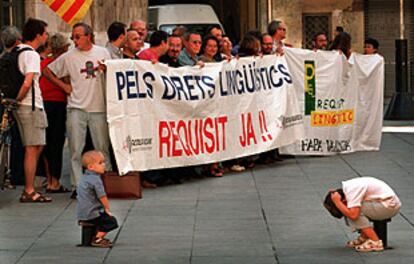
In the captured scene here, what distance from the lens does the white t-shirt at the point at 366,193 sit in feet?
33.6

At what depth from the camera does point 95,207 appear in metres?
10.7

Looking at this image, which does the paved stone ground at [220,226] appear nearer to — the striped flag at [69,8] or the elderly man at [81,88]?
the elderly man at [81,88]

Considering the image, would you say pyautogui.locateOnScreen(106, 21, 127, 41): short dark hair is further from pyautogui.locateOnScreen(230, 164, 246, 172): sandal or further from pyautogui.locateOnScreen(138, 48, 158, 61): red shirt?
pyautogui.locateOnScreen(230, 164, 246, 172): sandal

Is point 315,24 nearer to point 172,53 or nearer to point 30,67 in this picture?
point 172,53

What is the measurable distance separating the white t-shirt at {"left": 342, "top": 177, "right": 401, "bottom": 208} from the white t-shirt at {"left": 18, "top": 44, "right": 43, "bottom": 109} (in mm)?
4194

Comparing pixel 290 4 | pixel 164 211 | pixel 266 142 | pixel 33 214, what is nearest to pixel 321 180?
pixel 266 142

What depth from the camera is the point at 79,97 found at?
13992mm

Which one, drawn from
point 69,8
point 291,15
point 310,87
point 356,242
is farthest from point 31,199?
point 291,15

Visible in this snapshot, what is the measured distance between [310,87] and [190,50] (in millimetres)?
2821

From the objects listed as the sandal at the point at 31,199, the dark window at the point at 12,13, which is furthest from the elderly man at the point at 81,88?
the dark window at the point at 12,13

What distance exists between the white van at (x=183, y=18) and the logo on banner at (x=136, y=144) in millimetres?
17984

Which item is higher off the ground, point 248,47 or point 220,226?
point 248,47

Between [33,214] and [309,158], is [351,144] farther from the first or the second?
[33,214]

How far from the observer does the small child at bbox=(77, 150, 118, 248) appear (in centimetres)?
1064
